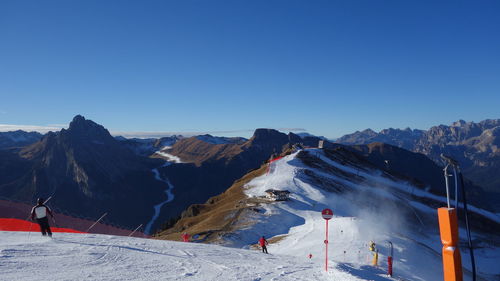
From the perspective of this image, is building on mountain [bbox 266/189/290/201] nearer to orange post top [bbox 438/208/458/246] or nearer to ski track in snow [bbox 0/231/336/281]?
ski track in snow [bbox 0/231/336/281]

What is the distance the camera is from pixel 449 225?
6520mm

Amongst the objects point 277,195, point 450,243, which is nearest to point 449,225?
point 450,243

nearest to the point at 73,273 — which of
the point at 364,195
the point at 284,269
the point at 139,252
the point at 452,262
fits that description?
the point at 139,252

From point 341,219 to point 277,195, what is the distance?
68.2 ft

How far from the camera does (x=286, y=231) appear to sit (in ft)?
168

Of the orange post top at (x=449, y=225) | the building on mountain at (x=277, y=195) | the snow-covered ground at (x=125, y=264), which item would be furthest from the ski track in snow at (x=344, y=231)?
the orange post top at (x=449, y=225)

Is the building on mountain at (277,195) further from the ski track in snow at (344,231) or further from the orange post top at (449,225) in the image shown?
the orange post top at (449,225)

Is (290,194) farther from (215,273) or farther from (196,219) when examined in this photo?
(215,273)

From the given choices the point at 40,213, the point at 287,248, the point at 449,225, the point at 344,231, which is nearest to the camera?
the point at 449,225

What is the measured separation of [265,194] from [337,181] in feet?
81.9

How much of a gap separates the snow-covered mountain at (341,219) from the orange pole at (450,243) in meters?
10.7

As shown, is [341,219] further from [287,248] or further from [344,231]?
[287,248]

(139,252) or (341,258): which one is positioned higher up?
(139,252)

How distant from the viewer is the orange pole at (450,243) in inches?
256
